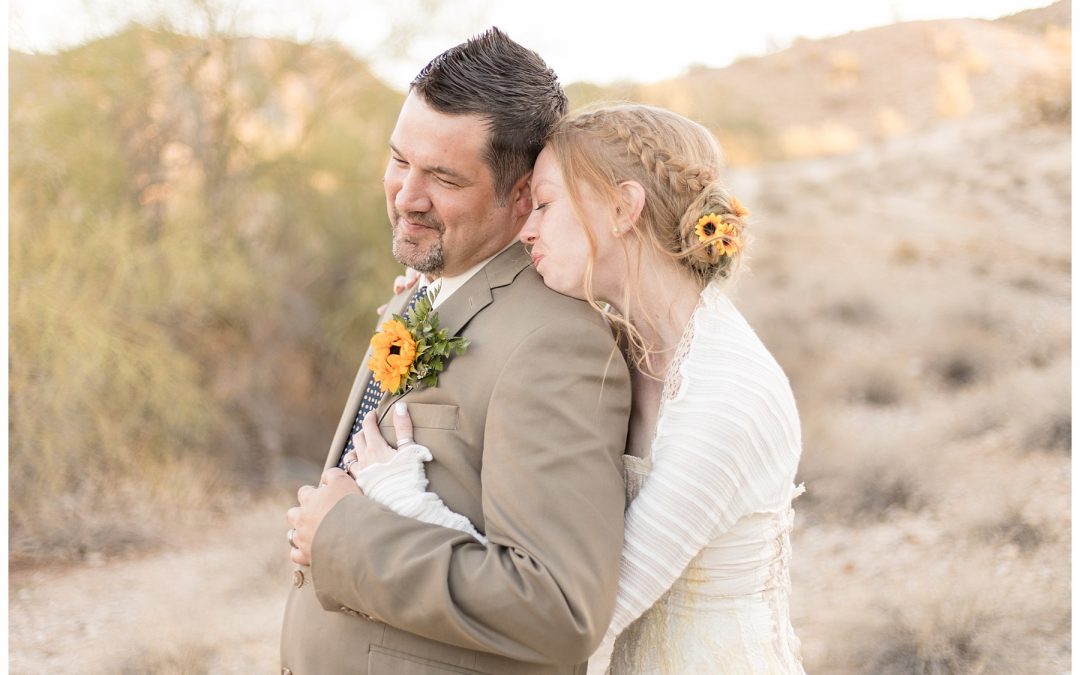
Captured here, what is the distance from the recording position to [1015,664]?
16.5 ft

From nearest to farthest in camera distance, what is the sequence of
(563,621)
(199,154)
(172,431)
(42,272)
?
(563,621)
(42,272)
(172,431)
(199,154)

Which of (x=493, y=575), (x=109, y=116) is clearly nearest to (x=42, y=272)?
(x=109, y=116)

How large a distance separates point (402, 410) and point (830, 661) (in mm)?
4099

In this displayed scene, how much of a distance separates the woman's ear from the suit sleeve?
32 cm

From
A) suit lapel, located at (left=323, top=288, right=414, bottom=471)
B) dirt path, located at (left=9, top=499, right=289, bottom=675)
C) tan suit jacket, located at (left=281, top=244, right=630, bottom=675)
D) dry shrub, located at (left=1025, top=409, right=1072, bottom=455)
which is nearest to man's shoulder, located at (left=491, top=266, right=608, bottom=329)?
tan suit jacket, located at (left=281, top=244, right=630, bottom=675)

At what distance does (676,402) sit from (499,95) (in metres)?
0.86

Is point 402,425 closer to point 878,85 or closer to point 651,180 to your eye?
point 651,180

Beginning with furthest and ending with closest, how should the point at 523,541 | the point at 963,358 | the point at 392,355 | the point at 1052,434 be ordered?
the point at 963,358 < the point at 1052,434 < the point at 392,355 < the point at 523,541

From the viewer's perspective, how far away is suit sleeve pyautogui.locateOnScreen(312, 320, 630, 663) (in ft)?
5.73

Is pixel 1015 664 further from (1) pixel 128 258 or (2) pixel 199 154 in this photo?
(2) pixel 199 154

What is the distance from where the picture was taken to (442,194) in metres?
2.31

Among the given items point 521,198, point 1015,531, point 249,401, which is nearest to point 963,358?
point 1015,531

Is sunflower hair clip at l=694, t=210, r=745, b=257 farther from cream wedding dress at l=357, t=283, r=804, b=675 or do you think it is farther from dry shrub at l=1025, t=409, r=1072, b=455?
dry shrub at l=1025, t=409, r=1072, b=455

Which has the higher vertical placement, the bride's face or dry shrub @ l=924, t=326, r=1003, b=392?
the bride's face
